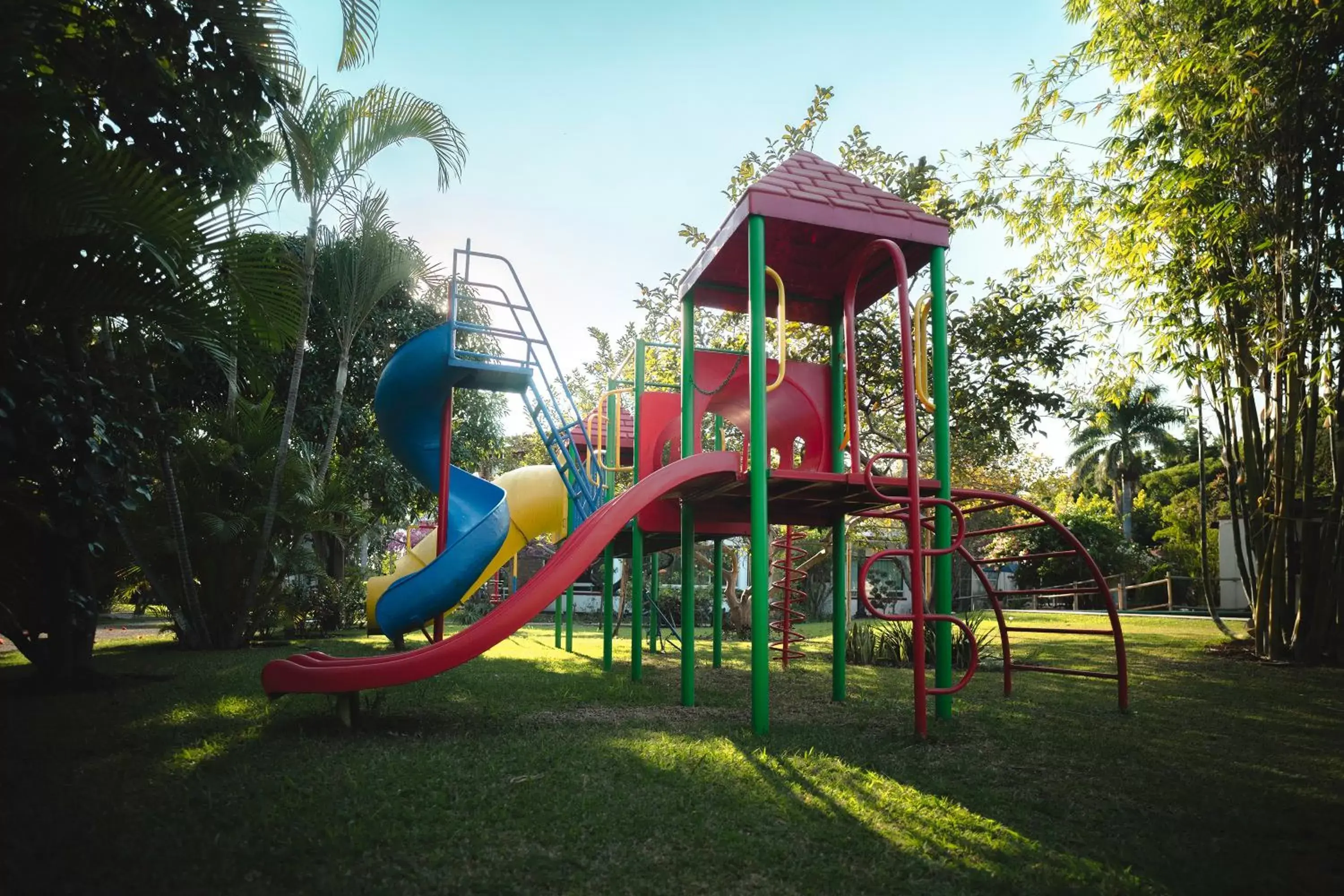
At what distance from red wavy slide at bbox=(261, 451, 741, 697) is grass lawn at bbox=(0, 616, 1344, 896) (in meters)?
0.35

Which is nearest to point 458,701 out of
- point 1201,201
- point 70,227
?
point 70,227

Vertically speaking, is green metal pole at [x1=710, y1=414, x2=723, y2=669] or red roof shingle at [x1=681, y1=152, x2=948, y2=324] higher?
red roof shingle at [x1=681, y1=152, x2=948, y2=324]

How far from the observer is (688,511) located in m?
7.33

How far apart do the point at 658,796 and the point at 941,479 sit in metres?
3.42

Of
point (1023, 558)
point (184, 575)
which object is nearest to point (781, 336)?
point (1023, 558)

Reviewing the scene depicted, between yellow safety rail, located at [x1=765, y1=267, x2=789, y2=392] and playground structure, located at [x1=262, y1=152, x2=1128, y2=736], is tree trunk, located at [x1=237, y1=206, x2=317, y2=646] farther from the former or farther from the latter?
yellow safety rail, located at [x1=765, y1=267, x2=789, y2=392]

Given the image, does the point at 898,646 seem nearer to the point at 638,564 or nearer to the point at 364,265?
the point at 638,564

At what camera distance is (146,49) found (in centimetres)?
567

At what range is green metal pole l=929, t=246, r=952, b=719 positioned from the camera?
590cm

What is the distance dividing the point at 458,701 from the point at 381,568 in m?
19.2

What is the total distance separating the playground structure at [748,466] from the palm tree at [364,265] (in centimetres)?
258

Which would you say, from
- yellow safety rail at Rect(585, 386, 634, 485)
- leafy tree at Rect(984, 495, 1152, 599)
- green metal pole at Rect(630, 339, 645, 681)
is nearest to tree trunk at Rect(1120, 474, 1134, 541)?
leafy tree at Rect(984, 495, 1152, 599)

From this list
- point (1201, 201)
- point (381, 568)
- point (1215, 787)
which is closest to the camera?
point (1215, 787)

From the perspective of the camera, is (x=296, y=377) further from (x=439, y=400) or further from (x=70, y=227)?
(x=70, y=227)
